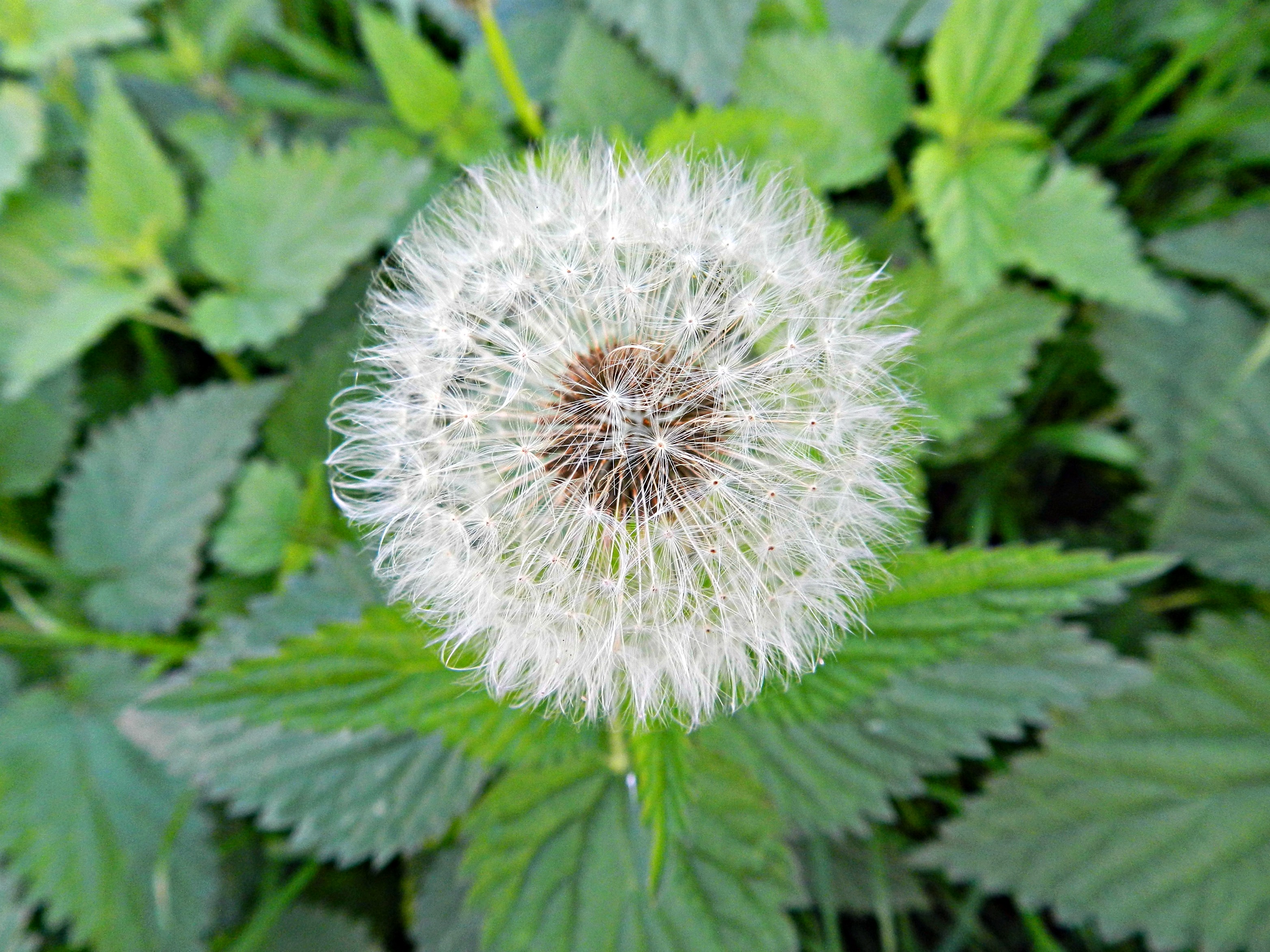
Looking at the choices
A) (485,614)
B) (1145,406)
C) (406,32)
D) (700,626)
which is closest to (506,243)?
(485,614)

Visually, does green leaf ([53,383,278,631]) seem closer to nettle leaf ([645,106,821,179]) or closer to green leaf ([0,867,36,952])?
green leaf ([0,867,36,952])

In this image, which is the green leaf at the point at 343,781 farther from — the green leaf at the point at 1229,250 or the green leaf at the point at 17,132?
the green leaf at the point at 1229,250

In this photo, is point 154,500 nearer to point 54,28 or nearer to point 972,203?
point 54,28

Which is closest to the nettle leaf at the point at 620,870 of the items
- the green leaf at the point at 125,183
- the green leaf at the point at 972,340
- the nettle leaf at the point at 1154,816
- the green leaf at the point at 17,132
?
the nettle leaf at the point at 1154,816

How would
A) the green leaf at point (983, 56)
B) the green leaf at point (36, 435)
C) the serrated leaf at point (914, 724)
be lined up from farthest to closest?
the green leaf at point (36, 435) < the green leaf at point (983, 56) < the serrated leaf at point (914, 724)

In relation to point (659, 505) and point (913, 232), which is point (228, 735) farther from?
point (913, 232)

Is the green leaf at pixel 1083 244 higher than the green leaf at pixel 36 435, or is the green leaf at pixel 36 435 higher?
the green leaf at pixel 1083 244

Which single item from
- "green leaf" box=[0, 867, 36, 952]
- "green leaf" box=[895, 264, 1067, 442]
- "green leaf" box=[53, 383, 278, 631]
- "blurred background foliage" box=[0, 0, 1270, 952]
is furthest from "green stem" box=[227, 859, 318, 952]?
"green leaf" box=[895, 264, 1067, 442]
